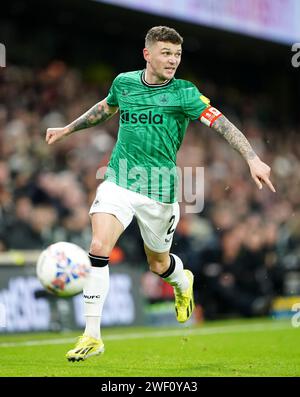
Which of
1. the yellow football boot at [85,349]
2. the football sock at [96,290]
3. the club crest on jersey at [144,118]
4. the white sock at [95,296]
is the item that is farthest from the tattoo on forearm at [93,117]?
the yellow football boot at [85,349]

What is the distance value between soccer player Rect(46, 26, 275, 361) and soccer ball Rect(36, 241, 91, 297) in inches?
8.4

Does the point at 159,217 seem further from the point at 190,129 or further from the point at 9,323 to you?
the point at 190,129

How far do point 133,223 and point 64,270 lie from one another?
7170 millimetres

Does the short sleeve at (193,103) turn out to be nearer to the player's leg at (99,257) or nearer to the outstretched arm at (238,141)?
the outstretched arm at (238,141)

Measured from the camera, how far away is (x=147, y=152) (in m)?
8.29

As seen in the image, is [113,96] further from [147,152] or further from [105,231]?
[105,231]

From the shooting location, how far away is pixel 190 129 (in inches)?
809

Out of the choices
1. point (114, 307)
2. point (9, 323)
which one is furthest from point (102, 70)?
point (9, 323)

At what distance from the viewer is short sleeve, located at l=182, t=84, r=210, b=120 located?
26.5 feet

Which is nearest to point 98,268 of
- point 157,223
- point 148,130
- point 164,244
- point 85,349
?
point 85,349

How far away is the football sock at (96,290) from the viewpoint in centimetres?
789

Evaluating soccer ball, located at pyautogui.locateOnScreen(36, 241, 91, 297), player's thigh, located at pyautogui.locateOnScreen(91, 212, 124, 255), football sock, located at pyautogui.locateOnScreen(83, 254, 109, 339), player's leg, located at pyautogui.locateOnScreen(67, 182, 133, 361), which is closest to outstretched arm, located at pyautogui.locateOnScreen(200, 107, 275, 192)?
player's leg, located at pyautogui.locateOnScreen(67, 182, 133, 361)

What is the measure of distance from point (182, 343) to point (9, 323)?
252 cm
